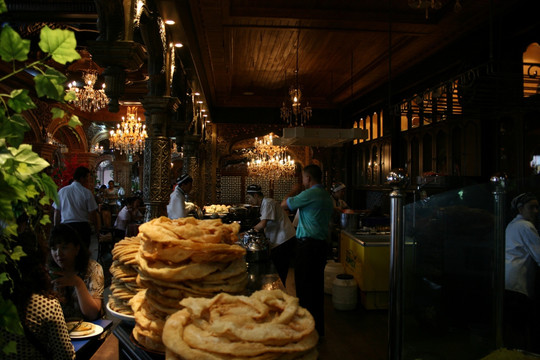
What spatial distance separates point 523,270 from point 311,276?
2103mm

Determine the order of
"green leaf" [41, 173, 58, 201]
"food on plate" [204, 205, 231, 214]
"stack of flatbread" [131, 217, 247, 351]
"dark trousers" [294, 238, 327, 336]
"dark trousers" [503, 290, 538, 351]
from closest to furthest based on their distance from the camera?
"green leaf" [41, 173, 58, 201] → "stack of flatbread" [131, 217, 247, 351] → "dark trousers" [503, 290, 538, 351] → "dark trousers" [294, 238, 327, 336] → "food on plate" [204, 205, 231, 214]

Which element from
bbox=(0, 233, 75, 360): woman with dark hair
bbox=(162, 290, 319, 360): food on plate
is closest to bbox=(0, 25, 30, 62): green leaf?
bbox=(162, 290, 319, 360): food on plate

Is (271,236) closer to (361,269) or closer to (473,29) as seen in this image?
(361,269)

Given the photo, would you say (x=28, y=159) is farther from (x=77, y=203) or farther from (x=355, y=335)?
(x=77, y=203)

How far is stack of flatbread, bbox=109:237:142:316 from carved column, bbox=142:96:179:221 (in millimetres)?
1877

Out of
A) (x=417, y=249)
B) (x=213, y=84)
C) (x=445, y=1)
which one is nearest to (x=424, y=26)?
(x=445, y=1)

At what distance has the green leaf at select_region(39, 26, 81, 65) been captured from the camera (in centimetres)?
63

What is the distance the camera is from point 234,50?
285 inches

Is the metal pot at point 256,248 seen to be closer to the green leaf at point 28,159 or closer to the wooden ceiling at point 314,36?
the wooden ceiling at point 314,36

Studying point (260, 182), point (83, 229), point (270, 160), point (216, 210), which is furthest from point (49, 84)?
point (260, 182)

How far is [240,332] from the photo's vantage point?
1053mm

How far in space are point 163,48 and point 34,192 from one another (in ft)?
11.6

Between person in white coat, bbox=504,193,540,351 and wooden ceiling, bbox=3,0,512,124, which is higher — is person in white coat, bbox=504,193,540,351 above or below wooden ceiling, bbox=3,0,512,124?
below

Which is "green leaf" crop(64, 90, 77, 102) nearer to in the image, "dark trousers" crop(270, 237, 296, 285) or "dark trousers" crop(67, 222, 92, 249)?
"dark trousers" crop(270, 237, 296, 285)
